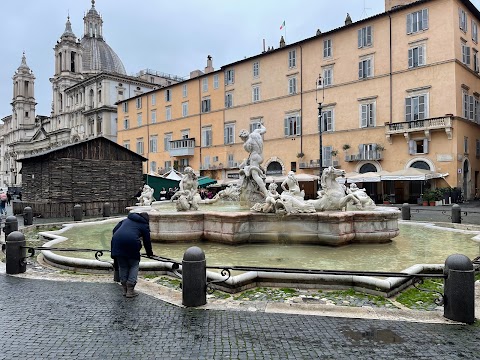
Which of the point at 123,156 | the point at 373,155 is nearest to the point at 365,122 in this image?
the point at 373,155

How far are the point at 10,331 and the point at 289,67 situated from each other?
128ft

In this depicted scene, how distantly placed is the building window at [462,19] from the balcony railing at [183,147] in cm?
3121

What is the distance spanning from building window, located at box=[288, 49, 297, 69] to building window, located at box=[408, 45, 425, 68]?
37.6 feet

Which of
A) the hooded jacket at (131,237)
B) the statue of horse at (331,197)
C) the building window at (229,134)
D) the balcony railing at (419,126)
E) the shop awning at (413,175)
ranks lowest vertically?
the hooded jacket at (131,237)

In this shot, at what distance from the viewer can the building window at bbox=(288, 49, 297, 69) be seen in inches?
1582

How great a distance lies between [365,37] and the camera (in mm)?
35125

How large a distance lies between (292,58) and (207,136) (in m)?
14.8

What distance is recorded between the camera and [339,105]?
37.0 metres

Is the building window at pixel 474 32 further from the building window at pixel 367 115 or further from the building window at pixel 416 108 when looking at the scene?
the building window at pixel 367 115

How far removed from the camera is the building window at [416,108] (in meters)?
31.4

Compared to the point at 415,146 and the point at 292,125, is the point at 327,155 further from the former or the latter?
the point at 415,146

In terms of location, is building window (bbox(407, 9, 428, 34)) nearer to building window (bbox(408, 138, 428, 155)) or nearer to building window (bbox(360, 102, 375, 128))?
building window (bbox(360, 102, 375, 128))

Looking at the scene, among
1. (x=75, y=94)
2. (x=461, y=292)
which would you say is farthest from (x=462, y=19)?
(x=75, y=94)

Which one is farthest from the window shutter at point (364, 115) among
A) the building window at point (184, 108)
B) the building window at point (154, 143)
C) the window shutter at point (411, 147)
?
the building window at point (154, 143)
